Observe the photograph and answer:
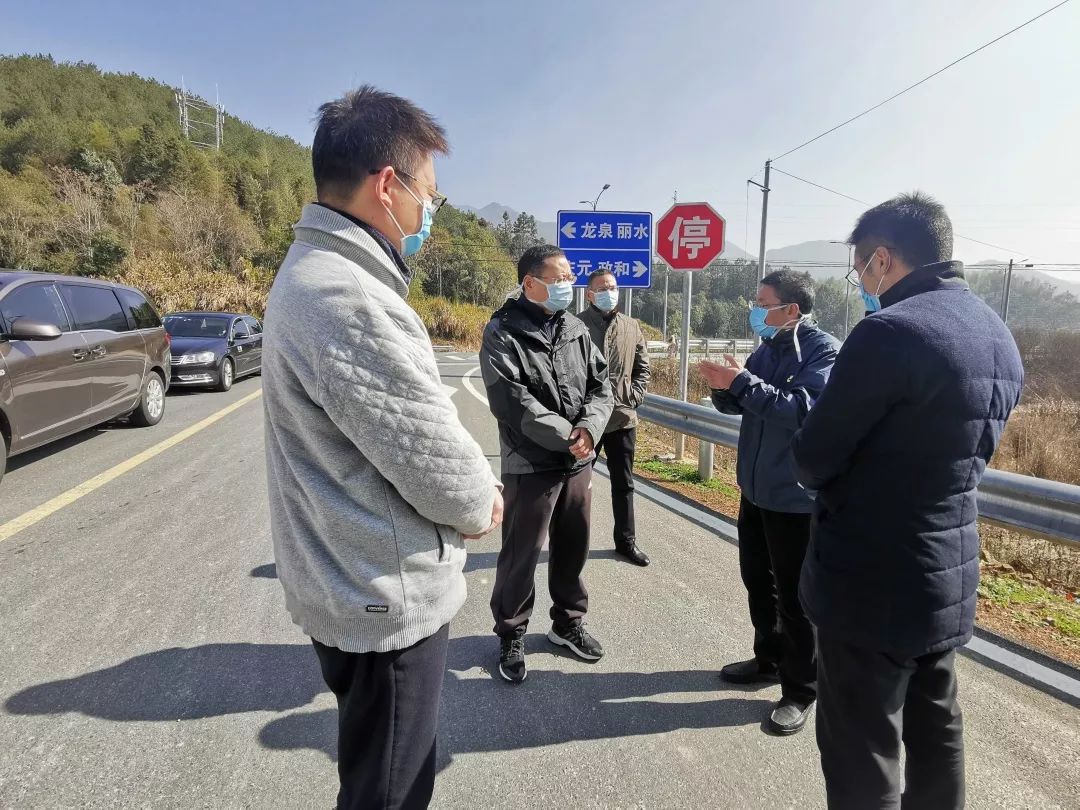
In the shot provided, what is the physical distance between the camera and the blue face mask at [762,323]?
9.20 ft

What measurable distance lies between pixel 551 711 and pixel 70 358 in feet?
20.2

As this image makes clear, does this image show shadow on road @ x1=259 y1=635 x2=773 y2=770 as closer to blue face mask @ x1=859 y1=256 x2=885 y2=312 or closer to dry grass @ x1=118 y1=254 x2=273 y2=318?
blue face mask @ x1=859 y1=256 x2=885 y2=312

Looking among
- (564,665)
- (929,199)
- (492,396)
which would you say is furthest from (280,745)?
(929,199)

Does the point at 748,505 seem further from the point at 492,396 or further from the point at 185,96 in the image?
the point at 185,96

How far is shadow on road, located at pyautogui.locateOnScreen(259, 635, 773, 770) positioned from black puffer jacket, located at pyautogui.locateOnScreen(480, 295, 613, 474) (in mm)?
1014

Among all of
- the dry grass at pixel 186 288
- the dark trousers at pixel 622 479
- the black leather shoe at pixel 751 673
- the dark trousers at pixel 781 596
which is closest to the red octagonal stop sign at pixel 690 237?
the dark trousers at pixel 622 479

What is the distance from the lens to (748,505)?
2887 millimetres

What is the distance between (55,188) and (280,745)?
51.0m

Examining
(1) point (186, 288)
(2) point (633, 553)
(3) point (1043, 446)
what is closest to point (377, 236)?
(2) point (633, 553)

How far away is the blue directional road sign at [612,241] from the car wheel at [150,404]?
604 cm

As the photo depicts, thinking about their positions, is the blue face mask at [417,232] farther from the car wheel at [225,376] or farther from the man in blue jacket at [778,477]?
the car wheel at [225,376]

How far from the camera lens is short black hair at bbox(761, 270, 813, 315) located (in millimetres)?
2758

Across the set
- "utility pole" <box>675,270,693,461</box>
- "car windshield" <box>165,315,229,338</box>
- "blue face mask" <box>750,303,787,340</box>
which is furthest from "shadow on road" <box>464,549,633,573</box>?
"car windshield" <box>165,315,229,338</box>

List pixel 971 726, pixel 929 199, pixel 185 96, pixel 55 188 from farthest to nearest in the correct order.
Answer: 1. pixel 185 96
2. pixel 55 188
3. pixel 971 726
4. pixel 929 199
